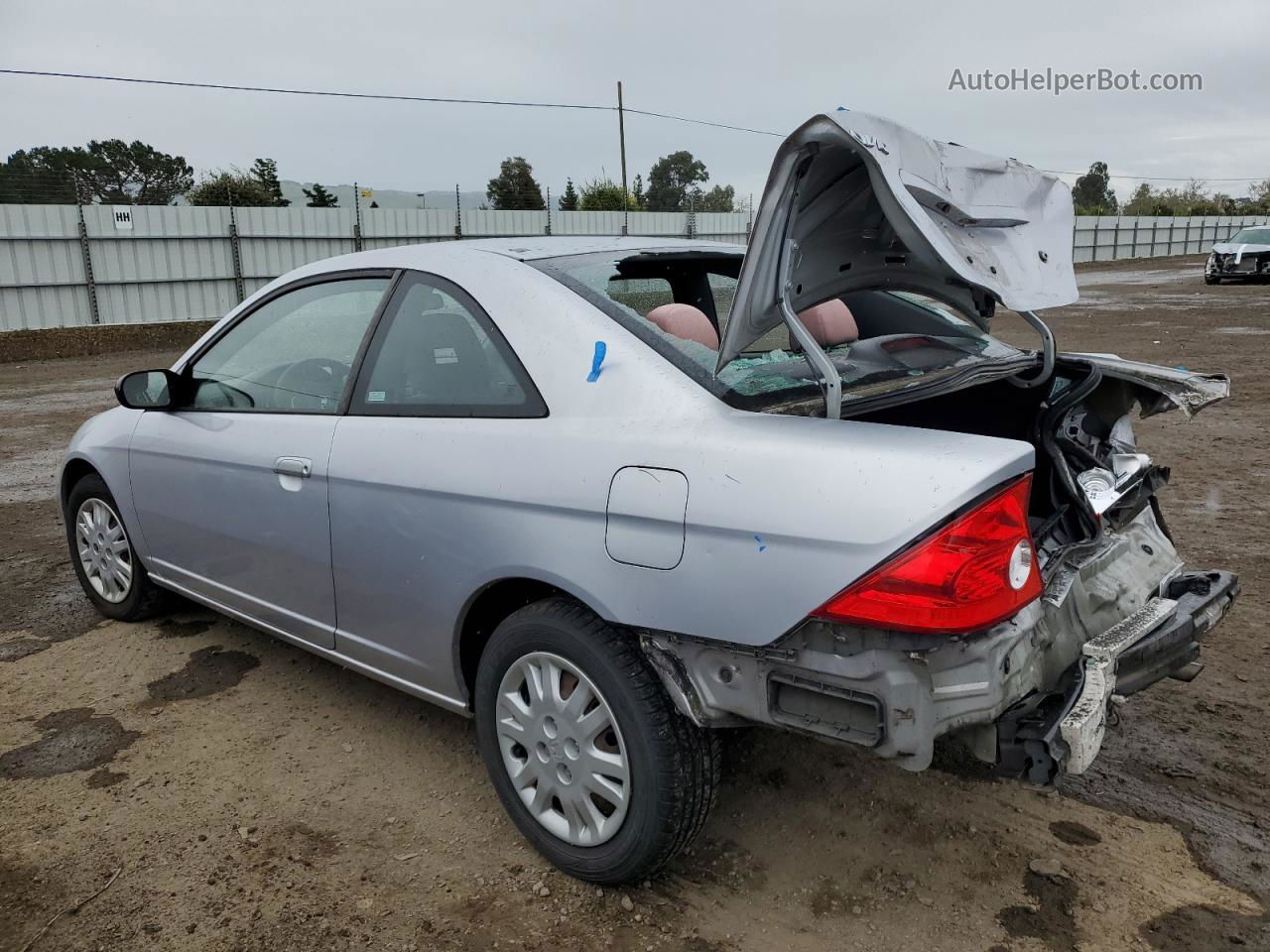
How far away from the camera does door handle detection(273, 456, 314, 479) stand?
9.77 feet

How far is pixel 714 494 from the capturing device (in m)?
2.07

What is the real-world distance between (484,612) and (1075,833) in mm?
1728

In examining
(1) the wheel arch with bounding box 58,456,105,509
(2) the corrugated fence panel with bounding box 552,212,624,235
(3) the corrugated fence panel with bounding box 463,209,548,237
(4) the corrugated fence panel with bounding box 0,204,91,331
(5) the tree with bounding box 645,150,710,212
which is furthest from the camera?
(5) the tree with bounding box 645,150,710,212

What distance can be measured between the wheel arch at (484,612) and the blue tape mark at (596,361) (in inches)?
20.0

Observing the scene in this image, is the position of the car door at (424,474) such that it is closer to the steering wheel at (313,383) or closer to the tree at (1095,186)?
the steering wheel at (313,383)

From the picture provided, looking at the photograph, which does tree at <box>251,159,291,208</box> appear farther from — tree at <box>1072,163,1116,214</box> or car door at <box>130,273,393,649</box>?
tree at <box>1072,163,1116,214</box>

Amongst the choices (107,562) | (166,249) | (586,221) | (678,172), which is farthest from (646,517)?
(678,172)

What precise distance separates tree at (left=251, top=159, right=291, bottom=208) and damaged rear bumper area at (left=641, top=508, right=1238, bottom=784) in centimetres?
2324

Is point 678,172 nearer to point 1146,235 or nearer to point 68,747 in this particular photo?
point 1146,235

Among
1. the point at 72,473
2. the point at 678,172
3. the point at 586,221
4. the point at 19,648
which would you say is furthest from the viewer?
the point at 678,172

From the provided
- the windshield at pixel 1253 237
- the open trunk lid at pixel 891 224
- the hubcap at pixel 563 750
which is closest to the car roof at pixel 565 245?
the open trunk lid at pixel 891 224

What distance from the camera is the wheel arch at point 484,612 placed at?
250cm

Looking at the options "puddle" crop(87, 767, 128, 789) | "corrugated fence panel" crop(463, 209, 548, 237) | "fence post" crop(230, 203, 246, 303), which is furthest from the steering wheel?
"corrugated fence panel" crop(463, 209, 548, 237)

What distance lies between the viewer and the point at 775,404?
236 cm
